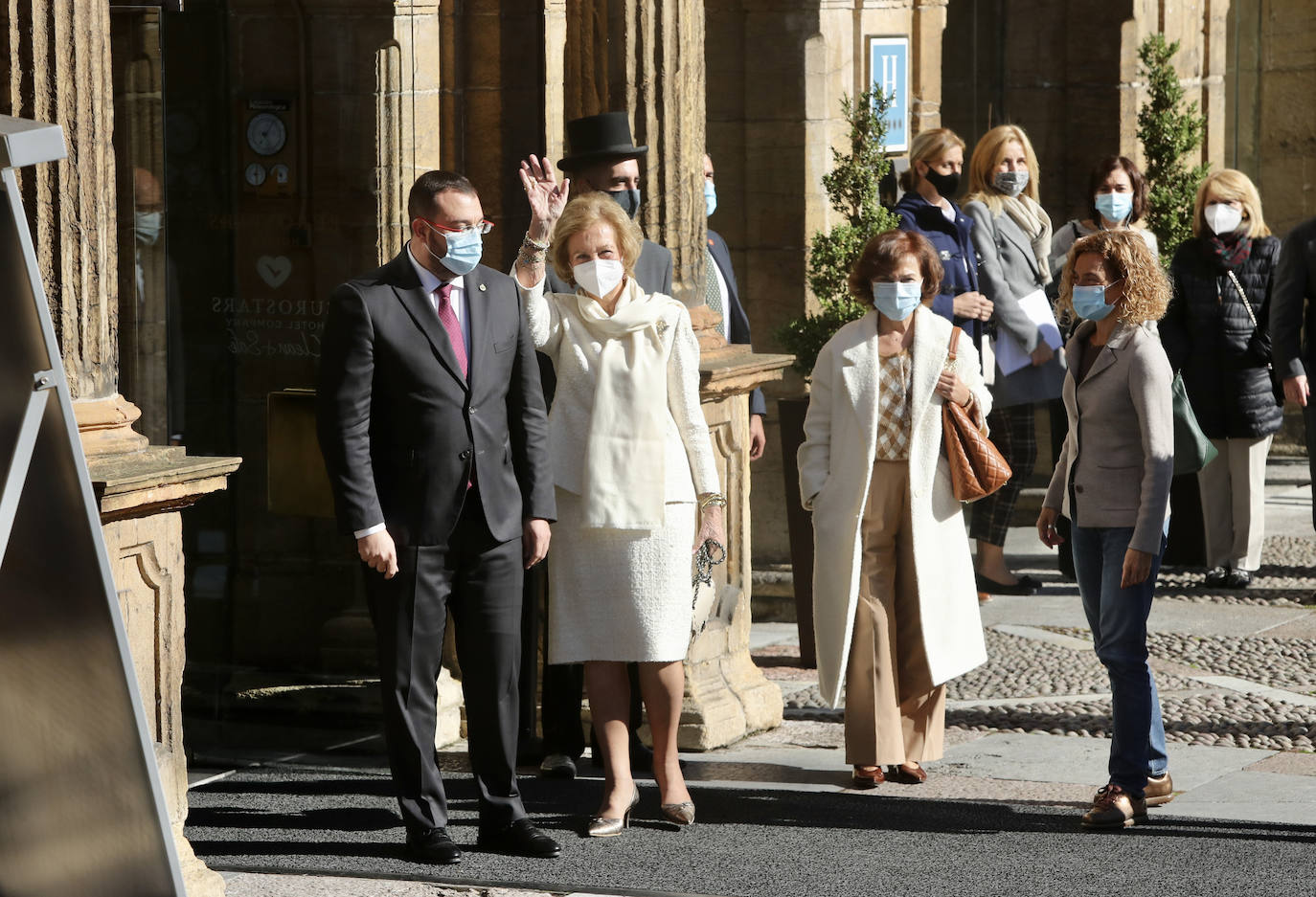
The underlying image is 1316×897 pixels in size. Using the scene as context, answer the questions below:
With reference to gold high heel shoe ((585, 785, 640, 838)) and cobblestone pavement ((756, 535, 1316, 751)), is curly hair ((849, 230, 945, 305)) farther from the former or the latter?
gold high heel shoe ((585, 785, 640, 838))

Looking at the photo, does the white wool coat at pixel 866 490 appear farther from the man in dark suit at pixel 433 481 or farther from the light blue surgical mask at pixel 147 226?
the light blue surgical mask at pixel 147 226

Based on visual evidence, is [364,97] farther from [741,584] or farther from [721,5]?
[721,5]

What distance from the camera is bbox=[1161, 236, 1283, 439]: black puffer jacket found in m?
10.5

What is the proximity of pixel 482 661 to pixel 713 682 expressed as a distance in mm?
1737

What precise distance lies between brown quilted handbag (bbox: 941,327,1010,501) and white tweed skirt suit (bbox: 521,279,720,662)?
80 cm

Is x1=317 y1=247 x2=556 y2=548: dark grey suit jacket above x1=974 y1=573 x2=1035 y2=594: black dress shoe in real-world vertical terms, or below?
above

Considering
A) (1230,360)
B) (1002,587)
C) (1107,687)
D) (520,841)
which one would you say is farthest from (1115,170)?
(520,841)

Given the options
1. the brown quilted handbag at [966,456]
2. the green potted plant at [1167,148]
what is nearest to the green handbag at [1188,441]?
the brown quilted handbag at [966,456]

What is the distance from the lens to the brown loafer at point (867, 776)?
22.5 feet

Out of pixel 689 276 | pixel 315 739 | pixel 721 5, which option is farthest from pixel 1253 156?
pixel 315 739

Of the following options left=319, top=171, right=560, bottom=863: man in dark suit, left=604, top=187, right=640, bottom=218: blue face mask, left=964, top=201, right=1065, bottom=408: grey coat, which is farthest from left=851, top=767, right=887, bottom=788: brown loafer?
left=964, top=201, right=1065, bottom=408: grey coat

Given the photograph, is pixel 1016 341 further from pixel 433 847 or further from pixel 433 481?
pixel 433 847

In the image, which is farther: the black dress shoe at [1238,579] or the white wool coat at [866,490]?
the black dress shoe at [1238,579]

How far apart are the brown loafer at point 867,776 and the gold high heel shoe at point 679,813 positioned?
2.33ft
